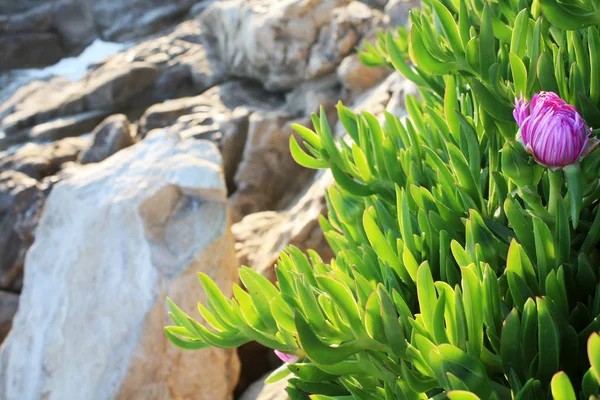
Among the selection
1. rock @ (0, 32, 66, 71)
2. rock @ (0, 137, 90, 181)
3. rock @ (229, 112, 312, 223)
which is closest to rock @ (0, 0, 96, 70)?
rock @ (0, 32, 66, 71)

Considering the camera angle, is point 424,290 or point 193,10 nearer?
point 424,290

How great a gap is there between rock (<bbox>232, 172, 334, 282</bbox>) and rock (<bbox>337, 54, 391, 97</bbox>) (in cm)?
159

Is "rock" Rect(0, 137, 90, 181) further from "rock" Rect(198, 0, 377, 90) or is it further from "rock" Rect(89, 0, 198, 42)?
"rock" Rect(89, 0, 198, 42)

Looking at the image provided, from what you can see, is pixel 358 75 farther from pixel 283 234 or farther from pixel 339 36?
pixel 283 234

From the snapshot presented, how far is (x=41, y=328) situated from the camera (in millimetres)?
2301

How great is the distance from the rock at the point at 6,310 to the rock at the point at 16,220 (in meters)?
0.29

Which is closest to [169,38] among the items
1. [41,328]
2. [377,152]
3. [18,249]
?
[18,249]

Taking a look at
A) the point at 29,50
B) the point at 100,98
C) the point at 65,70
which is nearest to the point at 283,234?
the point at 100,98

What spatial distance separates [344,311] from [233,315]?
8.0 inches

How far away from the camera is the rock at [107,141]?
18.9ft

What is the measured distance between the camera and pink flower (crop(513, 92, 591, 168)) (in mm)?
639

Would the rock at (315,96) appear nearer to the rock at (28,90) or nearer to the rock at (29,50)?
the rock at (28,90)

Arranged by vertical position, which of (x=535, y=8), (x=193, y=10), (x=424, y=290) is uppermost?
(x=535, y=8)

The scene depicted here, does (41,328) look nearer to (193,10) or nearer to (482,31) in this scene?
(482,31)
